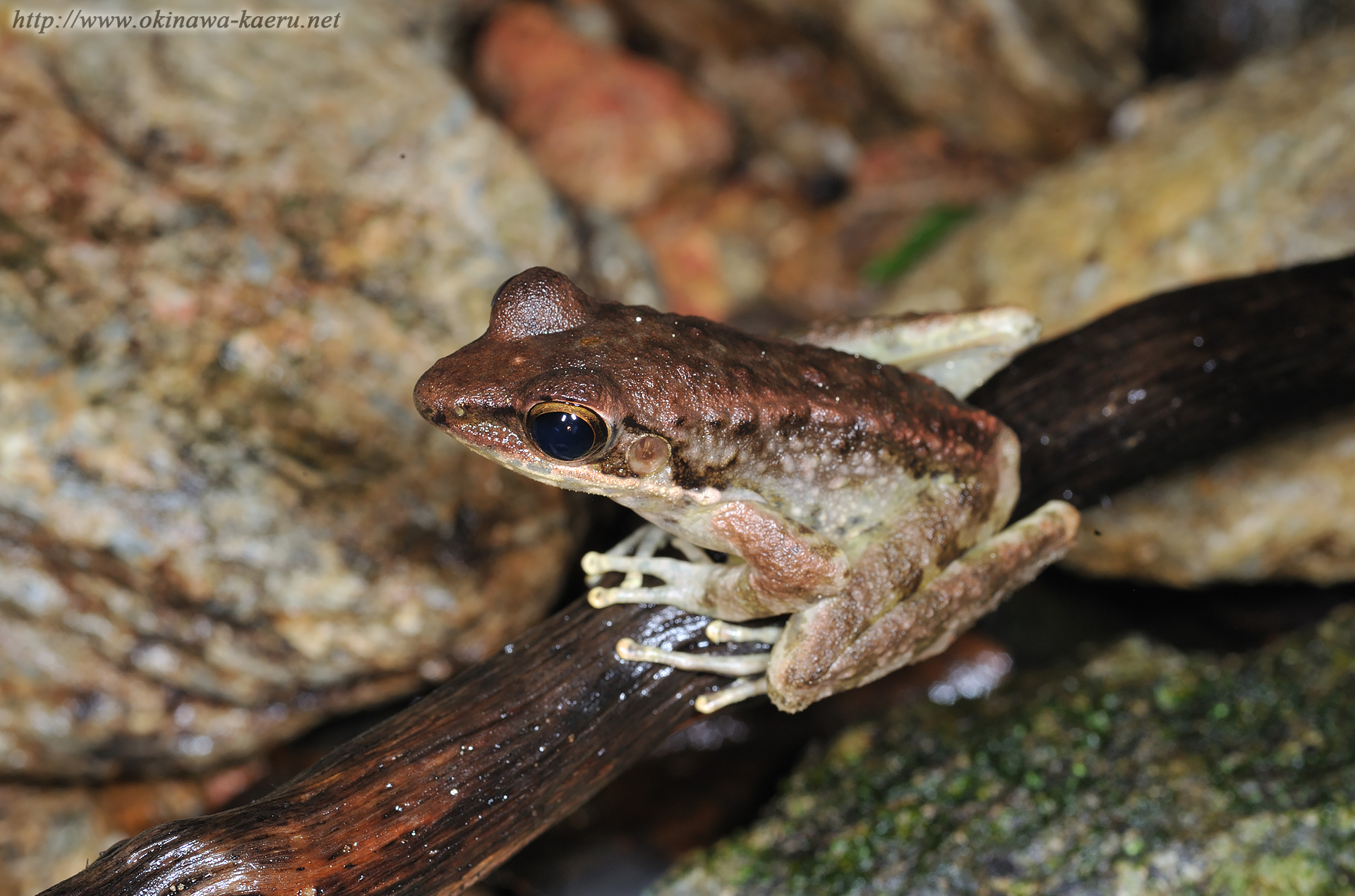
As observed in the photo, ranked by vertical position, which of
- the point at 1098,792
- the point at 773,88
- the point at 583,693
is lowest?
the point at 1098,792

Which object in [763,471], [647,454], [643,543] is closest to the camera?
[647,454]

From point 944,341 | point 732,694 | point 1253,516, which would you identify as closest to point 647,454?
point 732,694

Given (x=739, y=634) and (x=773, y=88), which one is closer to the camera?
(x=739, y=634)

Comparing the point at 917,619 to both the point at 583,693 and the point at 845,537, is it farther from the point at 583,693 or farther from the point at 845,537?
the point at 583,693

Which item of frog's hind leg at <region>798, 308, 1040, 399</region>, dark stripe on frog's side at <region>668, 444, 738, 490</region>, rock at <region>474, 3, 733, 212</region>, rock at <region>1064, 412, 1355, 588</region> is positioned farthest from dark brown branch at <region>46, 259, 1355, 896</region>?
rock at <region>474, 3, 733, 212</region>

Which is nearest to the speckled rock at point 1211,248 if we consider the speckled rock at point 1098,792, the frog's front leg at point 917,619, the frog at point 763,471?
the speckled rock at point 1098,792

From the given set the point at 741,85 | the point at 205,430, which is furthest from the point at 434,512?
the point at 741,85

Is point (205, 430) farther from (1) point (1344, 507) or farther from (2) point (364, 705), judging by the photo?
(1) point (1344, 507)
